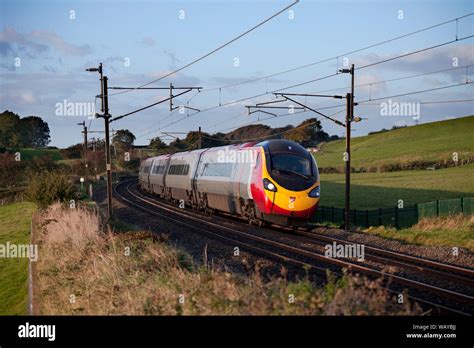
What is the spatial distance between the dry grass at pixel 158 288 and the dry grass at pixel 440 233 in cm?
772

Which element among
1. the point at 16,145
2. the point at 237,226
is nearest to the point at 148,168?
the point at 237,226

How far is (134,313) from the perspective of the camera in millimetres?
8781

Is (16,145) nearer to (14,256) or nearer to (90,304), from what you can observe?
(14,256)

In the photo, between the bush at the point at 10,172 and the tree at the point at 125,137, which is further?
the tree at the point at 125,137

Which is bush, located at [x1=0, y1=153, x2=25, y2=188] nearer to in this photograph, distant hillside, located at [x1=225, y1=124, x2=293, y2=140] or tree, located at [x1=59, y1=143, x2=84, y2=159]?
tree, located at [x1=59, y1=143, x2=84, y2=159]

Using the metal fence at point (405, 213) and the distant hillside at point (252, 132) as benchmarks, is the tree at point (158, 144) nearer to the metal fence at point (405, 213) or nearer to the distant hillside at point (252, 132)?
the distant hillside at point (252, 132)

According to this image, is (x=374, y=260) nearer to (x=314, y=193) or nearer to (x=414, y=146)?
(x=314, y=193)

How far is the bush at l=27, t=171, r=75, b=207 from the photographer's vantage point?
33.7 meters

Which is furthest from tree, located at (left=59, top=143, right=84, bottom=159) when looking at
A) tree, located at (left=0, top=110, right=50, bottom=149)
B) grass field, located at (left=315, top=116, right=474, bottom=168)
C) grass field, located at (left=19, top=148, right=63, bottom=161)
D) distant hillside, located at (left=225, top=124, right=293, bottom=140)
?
grass field, located at (left=315, top=116, right=474, bottom=168)

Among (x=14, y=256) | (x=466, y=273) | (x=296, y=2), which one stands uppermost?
(x=296, y=2)

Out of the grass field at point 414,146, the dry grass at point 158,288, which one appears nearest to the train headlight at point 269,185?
the dry grass at point 158,288

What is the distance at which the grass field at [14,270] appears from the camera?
19019mm

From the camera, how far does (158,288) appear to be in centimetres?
966

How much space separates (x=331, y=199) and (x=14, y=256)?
23372 millimetres
